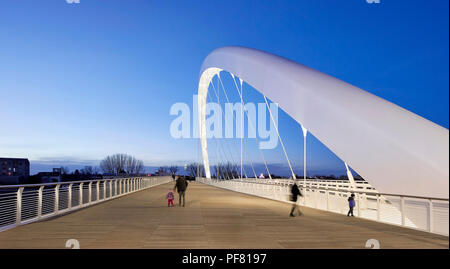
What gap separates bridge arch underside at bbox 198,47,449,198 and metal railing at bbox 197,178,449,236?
365 mm

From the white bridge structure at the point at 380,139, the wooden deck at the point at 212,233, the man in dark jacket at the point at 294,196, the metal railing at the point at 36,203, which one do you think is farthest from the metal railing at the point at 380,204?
the metal railing at the point at 36,203

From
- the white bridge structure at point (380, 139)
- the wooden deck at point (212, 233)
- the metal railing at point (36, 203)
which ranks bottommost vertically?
the wooden deck at point (212, 233)

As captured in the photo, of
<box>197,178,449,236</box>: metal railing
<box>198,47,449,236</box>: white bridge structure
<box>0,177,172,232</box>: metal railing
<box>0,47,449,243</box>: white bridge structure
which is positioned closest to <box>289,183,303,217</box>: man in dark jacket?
<box>0,47,449,243</box>: white bridge structure

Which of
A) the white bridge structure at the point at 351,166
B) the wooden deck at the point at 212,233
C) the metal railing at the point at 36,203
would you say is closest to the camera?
the wooden deck at the point at 212,233

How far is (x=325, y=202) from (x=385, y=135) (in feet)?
20.4

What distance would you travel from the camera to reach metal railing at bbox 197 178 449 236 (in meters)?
7.82

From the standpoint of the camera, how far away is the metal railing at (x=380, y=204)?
25.6 feet

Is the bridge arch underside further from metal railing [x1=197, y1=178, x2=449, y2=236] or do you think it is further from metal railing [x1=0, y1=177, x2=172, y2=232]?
metal railing [x1=0, y1=177, x2=172, y2=232]

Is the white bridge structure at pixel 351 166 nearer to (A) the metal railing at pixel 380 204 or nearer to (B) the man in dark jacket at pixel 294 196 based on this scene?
(A) the metal railing at pixel 380 204

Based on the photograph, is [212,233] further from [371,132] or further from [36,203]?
[36,203]

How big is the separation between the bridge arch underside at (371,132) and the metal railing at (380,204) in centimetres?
37

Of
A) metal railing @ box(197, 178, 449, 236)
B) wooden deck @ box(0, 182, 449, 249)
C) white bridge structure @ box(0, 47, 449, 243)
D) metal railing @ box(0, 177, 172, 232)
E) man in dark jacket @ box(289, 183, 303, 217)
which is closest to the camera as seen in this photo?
wooden deck @ box(0, 182, 449, 249)
